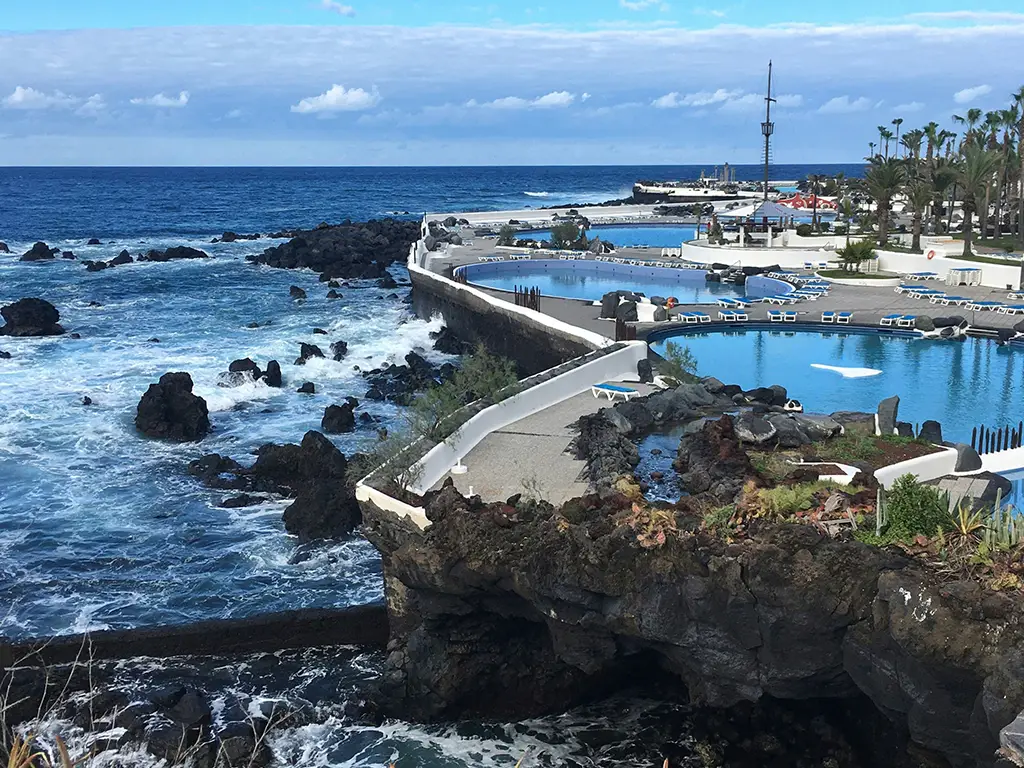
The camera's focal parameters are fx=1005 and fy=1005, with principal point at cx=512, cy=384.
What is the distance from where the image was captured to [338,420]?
22.9 metres

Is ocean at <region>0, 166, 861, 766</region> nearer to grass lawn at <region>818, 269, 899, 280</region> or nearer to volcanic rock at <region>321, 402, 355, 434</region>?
volcanic rock at <region>321, 402, 355, 434</region>

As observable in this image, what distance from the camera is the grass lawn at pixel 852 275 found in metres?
33.7

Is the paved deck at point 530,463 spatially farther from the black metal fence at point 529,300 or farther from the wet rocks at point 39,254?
the wet rocks at point 39,254

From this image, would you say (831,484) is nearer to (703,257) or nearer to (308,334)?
(308,334)

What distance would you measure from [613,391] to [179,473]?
9.29 m

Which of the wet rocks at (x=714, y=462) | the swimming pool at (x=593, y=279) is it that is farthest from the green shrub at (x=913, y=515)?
the swimming pool at (x=593, y=279)

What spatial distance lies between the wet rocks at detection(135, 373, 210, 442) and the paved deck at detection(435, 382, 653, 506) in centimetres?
1005

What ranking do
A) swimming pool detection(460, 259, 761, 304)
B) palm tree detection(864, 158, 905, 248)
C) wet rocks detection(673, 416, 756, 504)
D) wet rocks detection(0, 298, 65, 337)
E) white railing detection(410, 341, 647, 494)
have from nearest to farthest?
wet rocks detection(673, 416, 756, 504), white railing detection(410, 341, 647, 494), swimming pool detection(460, 259, 761, 304), wet rocks detection(0, 298, 65, 337), palm tree detection(864, 158, 905, 248)

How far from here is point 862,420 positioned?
14.9 meters

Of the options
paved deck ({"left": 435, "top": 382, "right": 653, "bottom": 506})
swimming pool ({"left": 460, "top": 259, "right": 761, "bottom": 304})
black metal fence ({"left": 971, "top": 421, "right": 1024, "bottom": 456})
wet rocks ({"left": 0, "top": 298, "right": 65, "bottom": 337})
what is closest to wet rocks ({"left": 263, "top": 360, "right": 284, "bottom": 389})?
swimming pool ({"left": 460, "top": 259, "right": 761, "bottom": 304})

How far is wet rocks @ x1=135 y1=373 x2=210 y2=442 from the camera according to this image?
2269 cm

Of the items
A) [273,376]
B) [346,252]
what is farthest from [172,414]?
[346,252]

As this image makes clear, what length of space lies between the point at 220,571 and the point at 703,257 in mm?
27715

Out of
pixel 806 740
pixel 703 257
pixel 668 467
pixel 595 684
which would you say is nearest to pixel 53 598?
pixel 595 684
